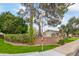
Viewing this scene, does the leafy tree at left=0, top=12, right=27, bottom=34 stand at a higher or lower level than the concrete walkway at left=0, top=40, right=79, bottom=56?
higher

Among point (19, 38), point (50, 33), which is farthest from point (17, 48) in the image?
point (50, 33)

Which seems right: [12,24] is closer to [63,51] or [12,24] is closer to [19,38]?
[19,38]

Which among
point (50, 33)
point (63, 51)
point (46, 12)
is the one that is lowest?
point (63, 51)

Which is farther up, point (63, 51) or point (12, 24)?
point (12, 24)

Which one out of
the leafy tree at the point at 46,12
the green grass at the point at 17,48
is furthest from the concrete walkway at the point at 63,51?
the leafy tree at the point at 46,12

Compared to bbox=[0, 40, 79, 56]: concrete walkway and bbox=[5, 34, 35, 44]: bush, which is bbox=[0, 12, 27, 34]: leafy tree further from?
bbox=[0, 40, 79, 56]: concrete walkway

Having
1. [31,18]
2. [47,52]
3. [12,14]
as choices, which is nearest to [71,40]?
[47,52]

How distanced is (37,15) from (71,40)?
293 mm

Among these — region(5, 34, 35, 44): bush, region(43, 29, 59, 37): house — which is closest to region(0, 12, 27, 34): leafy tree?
region(5, 34, 35, 44): bush

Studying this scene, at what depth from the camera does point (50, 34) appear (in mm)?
2145

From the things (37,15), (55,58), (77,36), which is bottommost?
(55,58)

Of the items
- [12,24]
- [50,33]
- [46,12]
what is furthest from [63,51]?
[12,24]

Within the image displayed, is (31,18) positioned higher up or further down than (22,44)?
higher up

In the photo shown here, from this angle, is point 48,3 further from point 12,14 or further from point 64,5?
point 12,14
